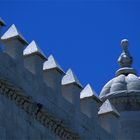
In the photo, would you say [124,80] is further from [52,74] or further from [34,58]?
[34,58]

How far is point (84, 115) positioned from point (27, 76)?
149 inches

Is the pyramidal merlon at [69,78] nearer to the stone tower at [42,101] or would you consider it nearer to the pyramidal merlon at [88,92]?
the stone tower at [42,101]

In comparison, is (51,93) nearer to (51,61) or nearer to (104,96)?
(51,61)

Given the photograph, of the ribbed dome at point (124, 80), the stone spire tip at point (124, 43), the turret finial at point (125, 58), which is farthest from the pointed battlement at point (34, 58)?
the stone spire tip at point (124, 43)

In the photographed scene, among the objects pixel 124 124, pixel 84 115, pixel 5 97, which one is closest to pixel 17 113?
pixel 5 97

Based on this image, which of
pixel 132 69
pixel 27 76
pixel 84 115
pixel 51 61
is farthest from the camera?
pixel 132 69

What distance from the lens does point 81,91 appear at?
83.5 ft

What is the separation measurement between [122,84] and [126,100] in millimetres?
930

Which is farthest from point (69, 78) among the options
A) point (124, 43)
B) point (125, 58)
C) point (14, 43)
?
point (124, 43)

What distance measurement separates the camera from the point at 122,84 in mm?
32438

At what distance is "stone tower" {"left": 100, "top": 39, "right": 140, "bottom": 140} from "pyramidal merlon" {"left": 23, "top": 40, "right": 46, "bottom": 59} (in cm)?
936

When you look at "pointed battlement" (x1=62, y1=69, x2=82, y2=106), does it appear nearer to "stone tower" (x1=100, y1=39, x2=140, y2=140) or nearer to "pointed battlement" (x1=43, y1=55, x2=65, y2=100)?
"pointed battlement" (x1=43, y1=55, x2=65, y2=100)

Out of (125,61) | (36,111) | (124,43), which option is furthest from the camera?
(124,43)

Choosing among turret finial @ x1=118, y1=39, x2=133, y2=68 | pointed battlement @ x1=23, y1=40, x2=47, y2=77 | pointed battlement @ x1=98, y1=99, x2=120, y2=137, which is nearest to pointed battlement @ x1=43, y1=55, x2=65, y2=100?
pointed battlement @ x1=23, y1=40, x2=47, y2=77
